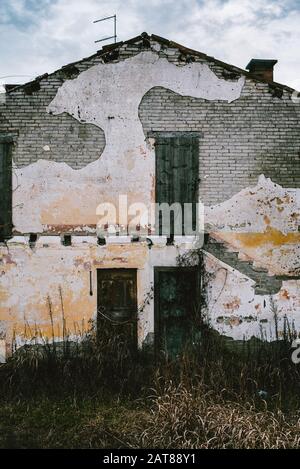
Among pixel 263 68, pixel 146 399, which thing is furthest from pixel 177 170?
pixel 146 399

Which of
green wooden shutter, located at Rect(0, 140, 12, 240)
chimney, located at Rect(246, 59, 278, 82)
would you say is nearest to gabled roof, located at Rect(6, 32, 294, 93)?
chimney, located at Rect(246, 59, 278, 82)

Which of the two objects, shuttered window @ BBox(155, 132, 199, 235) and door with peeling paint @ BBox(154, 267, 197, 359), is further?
shuttered window @ BBox(155, 132, 199, 235)

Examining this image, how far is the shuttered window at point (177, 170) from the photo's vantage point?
372 inches

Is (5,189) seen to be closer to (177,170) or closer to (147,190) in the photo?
(147,190)

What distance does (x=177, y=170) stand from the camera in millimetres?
9492

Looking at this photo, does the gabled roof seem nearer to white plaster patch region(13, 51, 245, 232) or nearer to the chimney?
white plaster patch region(13, 51, 245, 232)

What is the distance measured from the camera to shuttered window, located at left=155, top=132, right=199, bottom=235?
9.46 metres

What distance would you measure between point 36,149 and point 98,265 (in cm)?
242

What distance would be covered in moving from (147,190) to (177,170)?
0.67 m

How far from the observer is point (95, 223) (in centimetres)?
936

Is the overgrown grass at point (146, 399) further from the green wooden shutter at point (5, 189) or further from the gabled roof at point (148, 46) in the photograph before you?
the gabled roof at point (148, 46)

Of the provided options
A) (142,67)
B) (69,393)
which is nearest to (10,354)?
(69,393)

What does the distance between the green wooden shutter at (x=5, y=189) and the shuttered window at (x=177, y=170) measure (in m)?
2.70

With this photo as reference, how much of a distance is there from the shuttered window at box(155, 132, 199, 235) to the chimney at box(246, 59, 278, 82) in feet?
6.80
